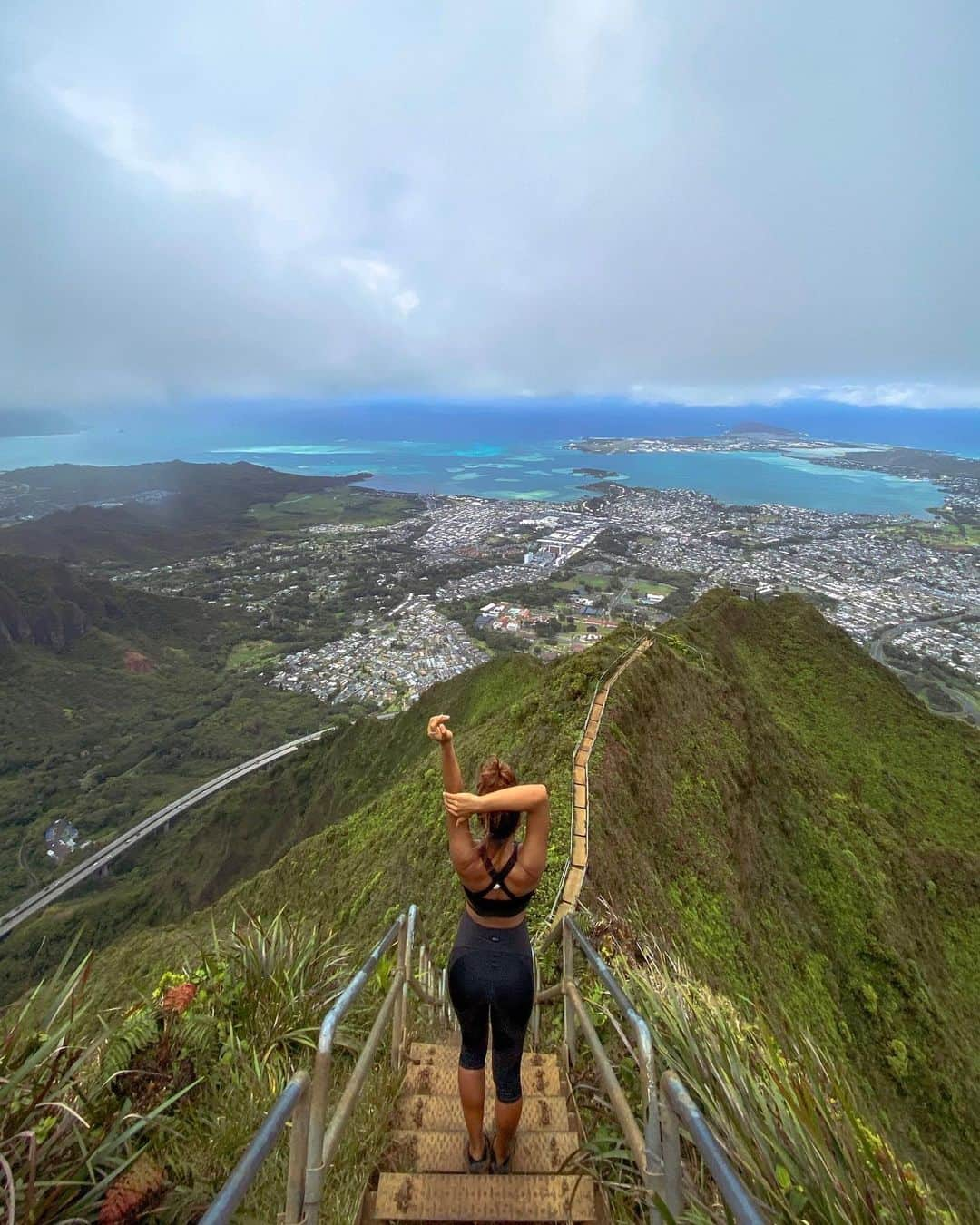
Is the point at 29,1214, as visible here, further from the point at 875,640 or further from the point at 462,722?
the point at 875,640

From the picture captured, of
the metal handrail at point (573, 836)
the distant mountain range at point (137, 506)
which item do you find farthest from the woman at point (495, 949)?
the distant mountain range at point (137, 506)

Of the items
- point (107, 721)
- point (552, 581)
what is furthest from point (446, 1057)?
point (552, 581)

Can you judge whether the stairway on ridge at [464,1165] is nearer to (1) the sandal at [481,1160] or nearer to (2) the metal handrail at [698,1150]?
(1) the sandal at [481,1160]

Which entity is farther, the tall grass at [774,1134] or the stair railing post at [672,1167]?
the tall grass at [774,1134]

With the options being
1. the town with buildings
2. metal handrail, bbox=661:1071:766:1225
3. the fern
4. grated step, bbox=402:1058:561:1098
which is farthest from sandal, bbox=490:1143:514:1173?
the town with buildings

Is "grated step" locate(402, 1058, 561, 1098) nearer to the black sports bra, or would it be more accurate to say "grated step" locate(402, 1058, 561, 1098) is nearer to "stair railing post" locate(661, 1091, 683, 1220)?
the black sports bra
